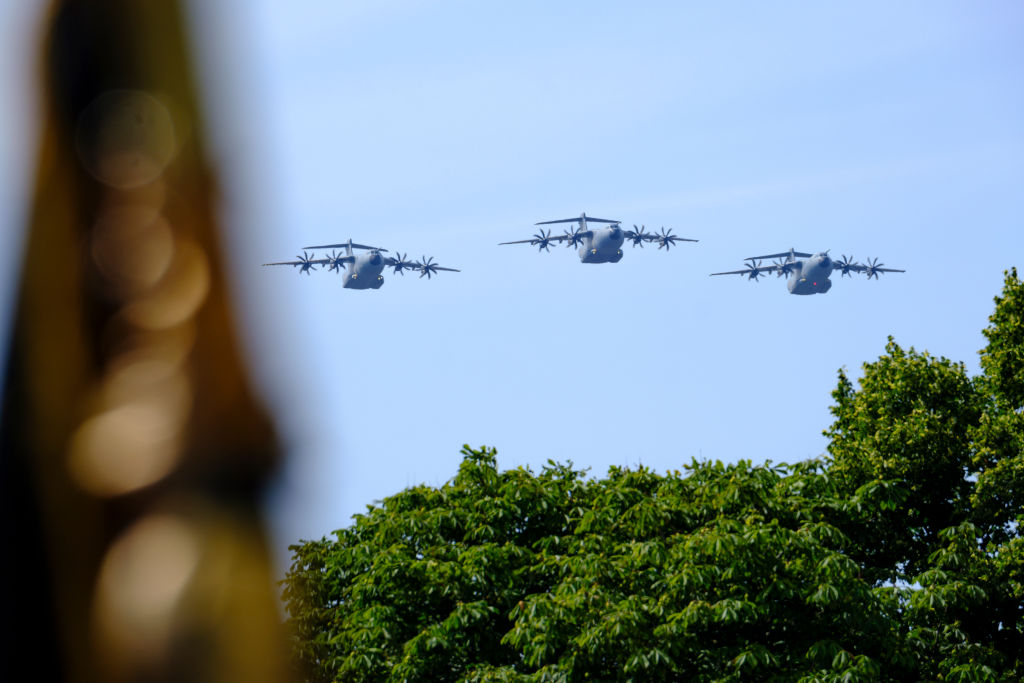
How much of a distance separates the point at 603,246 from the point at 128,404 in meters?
136

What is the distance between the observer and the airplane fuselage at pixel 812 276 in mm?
149375

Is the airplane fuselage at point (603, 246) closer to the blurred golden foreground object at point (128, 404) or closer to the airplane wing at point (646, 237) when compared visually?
the airplane wing at point (646, 237)

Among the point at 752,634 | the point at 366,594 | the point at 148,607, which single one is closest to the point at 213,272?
the point at 148,607

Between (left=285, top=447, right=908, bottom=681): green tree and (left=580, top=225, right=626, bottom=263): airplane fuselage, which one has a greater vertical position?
(left=580, top=225, right=626, bottom=263): airplane fuselage

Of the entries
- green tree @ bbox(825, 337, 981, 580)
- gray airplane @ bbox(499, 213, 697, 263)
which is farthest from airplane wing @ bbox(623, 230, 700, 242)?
green tree @ bbox(825, 337, 981, 580)

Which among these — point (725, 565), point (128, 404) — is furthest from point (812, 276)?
point (128, 404)

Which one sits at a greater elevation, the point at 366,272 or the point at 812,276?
Result: the point at 366,272

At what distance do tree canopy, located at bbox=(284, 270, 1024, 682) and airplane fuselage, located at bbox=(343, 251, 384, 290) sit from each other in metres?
111

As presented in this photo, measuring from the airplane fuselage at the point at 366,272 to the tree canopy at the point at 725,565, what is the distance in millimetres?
111121

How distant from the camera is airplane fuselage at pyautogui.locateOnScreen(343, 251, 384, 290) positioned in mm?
147375

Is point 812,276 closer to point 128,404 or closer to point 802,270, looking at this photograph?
point 802,270

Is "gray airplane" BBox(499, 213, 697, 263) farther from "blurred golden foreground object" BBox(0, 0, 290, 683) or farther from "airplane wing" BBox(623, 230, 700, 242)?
"blurred golden foreground object" BBox(0, 0, 290, 683)

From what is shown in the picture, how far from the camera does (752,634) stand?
26.6m

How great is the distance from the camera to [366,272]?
148 metres
